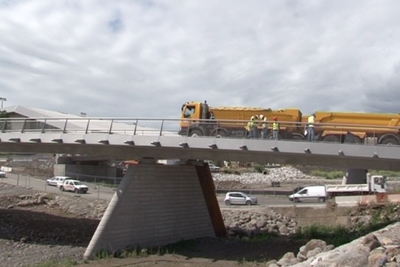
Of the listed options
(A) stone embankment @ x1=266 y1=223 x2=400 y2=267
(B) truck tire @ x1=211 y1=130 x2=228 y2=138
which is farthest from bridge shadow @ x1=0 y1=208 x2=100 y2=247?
(A) stone embankment @ x1=266 y1=223 x2=400 y2=267

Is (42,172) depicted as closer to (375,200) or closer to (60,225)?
(60,225)

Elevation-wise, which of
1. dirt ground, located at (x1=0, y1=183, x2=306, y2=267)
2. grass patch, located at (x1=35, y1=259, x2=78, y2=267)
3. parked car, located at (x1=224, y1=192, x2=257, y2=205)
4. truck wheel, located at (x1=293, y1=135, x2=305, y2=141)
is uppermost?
truck wheel, located at (x1=293, y1=135, x2=305, y2=141)

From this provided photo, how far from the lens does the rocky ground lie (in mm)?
14547

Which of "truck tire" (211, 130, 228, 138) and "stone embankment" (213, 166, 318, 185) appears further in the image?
"stone embankment" (213, 166, 318, 185)

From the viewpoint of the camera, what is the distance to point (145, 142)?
22875 mm

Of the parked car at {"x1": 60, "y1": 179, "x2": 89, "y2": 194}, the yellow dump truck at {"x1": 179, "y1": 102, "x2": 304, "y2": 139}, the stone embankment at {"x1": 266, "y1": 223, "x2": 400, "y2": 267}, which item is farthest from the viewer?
the parked car at {"x1": 60, "y1": 179, "x2": 89, "y2": 194}

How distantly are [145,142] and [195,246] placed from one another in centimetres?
686

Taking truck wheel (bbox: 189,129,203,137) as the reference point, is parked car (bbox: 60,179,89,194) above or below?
below

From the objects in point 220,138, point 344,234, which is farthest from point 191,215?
point 344,234

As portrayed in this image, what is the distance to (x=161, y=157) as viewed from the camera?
80.8 ft

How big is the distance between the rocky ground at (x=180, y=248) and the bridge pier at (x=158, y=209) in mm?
1123

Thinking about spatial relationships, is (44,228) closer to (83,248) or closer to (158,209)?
(83,248)

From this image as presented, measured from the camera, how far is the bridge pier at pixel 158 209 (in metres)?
22.8

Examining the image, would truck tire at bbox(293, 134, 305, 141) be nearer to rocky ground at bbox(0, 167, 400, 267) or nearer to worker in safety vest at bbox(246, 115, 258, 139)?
worker in safety vest at bbox(246, 115, 258, 139)
